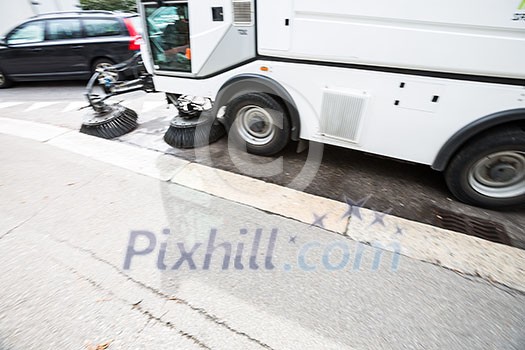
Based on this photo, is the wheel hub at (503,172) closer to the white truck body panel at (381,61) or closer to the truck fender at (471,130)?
the truck fender at (471,130)

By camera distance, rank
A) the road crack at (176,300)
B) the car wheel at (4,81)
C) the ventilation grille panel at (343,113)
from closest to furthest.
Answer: the road crack at (176,300) → the ventilation grille panel at (343,113) → the car wheel at (4,81)

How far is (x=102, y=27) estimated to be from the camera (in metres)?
6.20

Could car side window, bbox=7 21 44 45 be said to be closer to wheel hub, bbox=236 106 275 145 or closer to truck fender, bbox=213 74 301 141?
truck fender, bbox=213 74 301 141

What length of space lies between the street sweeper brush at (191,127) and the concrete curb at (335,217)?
34 centimetres

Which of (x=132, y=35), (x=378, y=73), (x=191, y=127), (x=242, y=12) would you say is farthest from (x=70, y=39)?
(x=378, y=73)

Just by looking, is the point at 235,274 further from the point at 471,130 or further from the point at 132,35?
the point at 132,35

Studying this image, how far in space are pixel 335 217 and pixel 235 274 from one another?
1.08 m

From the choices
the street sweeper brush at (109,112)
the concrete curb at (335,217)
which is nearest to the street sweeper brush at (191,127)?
the concrete curb at (335,217)

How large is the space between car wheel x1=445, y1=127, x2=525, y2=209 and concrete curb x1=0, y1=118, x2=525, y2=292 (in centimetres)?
61

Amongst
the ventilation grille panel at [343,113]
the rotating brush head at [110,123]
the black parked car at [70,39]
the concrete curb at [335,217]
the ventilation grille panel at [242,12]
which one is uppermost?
the ventilation grille panel at [242,12]

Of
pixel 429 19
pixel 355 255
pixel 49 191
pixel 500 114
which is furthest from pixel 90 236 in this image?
pixel 500 114

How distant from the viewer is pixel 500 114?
2107mm

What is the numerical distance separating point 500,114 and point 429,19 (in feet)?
3.26

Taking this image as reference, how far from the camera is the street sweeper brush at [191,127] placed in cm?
356
